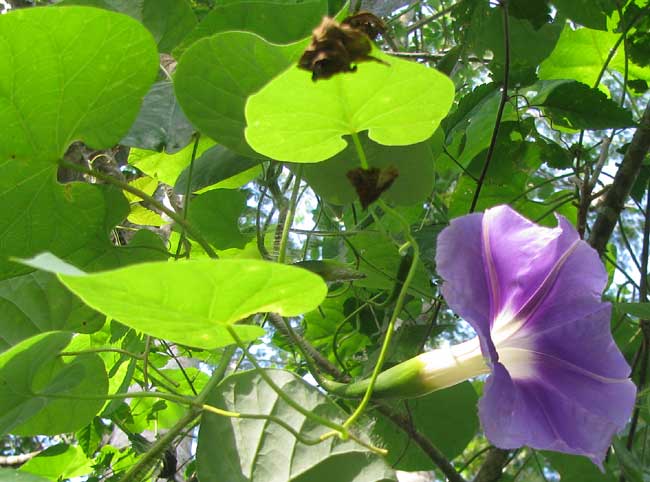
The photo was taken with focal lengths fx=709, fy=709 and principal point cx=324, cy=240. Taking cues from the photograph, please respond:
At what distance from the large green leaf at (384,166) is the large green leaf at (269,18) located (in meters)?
0.14

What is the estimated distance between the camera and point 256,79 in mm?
635

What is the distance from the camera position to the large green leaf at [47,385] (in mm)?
567

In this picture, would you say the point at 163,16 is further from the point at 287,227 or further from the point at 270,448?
the point at 270,448

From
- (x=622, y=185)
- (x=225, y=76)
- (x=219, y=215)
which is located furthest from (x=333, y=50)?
(x=622, y=185)

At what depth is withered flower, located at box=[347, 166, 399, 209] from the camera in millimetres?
578

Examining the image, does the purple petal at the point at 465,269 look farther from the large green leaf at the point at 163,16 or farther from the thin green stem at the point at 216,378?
the large green leaf at the point at 163,16

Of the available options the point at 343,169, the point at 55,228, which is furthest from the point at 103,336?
the point at 343,169

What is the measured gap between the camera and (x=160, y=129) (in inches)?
29.4

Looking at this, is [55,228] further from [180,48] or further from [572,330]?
[572,330]

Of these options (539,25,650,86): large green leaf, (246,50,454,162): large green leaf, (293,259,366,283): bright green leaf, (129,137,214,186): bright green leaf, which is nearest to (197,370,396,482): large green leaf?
(293,259,366,283): bright green leaf

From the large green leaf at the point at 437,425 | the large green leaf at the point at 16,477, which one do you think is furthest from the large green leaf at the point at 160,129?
the large green leaf at the point at 437,425

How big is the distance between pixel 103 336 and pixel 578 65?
1.10 meters

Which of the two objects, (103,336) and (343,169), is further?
(103,336)

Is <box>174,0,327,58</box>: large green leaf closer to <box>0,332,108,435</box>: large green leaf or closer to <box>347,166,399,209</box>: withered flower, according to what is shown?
<box>347,166,399,209</box>: withered flower
